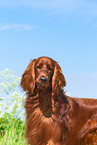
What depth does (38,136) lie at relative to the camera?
5.62 m

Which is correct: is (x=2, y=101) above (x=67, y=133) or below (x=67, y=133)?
above

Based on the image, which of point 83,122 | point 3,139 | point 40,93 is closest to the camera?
point 40,93

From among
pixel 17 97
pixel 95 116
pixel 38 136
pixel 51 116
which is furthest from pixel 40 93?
pixel 17 97

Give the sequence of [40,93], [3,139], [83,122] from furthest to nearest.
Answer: [3,139] → [83,122] → [40,93]

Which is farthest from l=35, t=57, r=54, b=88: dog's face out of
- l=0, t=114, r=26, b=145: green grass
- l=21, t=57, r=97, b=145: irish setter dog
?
l=0, t=114, r=26, b=145: green grass

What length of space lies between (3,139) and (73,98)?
2.43m

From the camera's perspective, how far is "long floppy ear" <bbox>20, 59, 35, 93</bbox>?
18.2 feet

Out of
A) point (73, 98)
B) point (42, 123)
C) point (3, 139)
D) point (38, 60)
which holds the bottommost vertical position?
point (3, 139)

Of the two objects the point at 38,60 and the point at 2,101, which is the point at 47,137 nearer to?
the point at 38,60

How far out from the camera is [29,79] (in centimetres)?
564

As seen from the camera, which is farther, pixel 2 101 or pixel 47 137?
pixel 2 101

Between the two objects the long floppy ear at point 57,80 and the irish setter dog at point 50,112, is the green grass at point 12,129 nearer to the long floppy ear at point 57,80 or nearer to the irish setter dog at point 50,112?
the irish setter dog at point 50,112

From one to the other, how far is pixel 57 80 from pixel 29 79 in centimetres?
53

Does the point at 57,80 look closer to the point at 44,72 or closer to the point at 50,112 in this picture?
the point at 44,72
